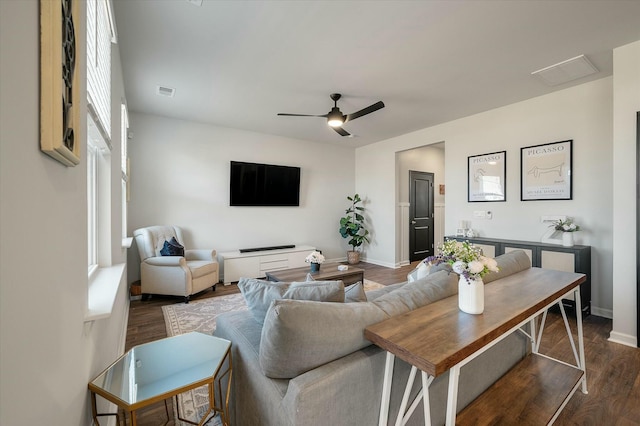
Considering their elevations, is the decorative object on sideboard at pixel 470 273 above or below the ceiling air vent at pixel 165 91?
below

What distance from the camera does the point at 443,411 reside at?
1360 millimetres

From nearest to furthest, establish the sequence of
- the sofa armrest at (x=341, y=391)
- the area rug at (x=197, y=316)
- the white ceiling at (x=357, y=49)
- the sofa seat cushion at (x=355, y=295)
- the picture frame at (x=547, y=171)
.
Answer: the sofa armrest at (x=341, y=391) < the sofa seat cushion at (x=355, y=295) < the area rug at (x=197, y=316) < the white ceiling at (x=357, y=49) < the picture frame at (x=547, y=171)

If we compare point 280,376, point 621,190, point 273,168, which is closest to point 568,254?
point 621,190

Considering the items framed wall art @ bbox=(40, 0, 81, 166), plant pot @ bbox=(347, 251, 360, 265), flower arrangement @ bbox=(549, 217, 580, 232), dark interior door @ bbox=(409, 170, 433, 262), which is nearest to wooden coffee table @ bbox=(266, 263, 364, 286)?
plant pot @ bbox=(347, 251, 360, 265)

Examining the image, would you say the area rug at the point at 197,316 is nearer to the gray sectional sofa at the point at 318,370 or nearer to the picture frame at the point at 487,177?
the gray sectional sofa at the point at 318,370

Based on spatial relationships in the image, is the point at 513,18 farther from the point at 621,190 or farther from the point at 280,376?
the point at 280,376

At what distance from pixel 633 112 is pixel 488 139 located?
1669 millimetres

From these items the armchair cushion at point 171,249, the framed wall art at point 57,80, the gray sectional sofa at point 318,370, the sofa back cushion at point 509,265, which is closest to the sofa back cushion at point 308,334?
the gray sectional sofa at point 318,370

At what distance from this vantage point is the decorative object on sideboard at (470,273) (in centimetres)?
129

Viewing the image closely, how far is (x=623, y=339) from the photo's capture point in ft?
8.45

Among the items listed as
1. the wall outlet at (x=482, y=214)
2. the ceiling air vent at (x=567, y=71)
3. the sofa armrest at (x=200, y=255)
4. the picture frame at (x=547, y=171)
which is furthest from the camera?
the sofa armrest at (x=200, y=255)

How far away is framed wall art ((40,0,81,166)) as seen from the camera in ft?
2.14

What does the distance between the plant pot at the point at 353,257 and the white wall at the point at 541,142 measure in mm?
2072

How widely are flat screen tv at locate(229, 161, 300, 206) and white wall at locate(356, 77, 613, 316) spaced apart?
2.39m
